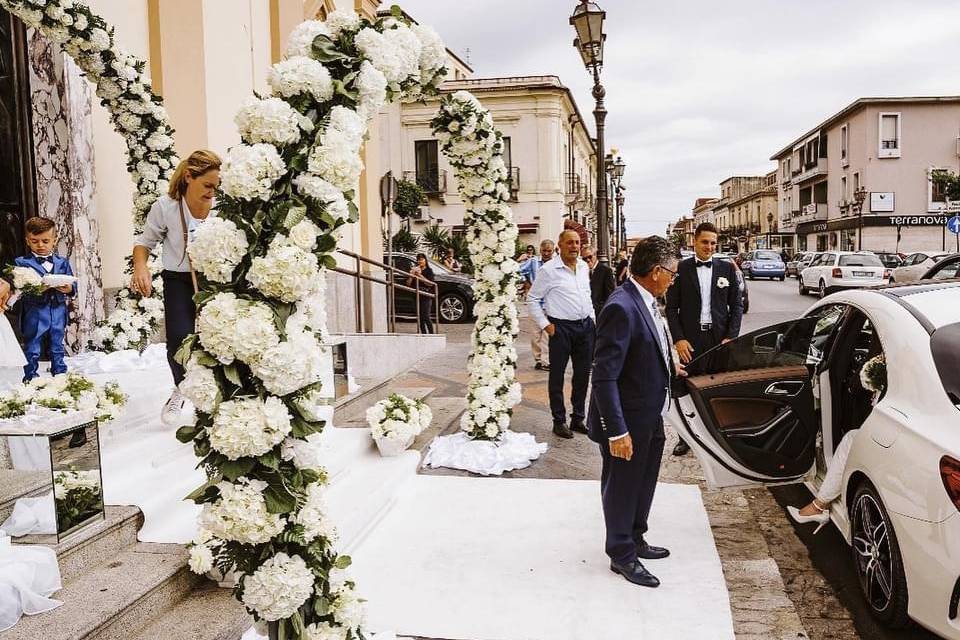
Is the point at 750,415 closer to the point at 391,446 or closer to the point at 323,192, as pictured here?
the point at 391,446

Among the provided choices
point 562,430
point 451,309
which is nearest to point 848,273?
point 451,309

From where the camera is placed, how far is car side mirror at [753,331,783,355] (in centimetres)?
515

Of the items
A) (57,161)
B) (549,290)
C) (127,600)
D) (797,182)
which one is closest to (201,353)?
(127,600)

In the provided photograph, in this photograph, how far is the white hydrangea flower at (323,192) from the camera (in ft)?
9.35

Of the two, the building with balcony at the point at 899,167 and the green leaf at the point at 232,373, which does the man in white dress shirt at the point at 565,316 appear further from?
the building with balcony at the point at 899,167

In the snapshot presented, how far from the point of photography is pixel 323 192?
287 centimetres

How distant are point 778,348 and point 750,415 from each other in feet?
2.07

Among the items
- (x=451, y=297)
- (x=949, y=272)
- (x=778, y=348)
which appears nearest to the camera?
(x=778, y=348)

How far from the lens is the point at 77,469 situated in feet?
11.5

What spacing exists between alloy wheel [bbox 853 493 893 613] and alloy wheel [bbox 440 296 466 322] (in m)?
16.2

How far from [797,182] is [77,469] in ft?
247

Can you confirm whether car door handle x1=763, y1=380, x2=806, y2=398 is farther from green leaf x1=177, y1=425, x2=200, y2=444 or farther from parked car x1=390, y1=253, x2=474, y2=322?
parked car x1=390, y1=253, x2=474, y2=322

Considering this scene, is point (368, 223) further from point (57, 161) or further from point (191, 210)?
point (191, 210)

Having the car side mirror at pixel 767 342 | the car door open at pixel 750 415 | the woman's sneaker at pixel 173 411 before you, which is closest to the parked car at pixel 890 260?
the car side mirror at pixel 767 342
